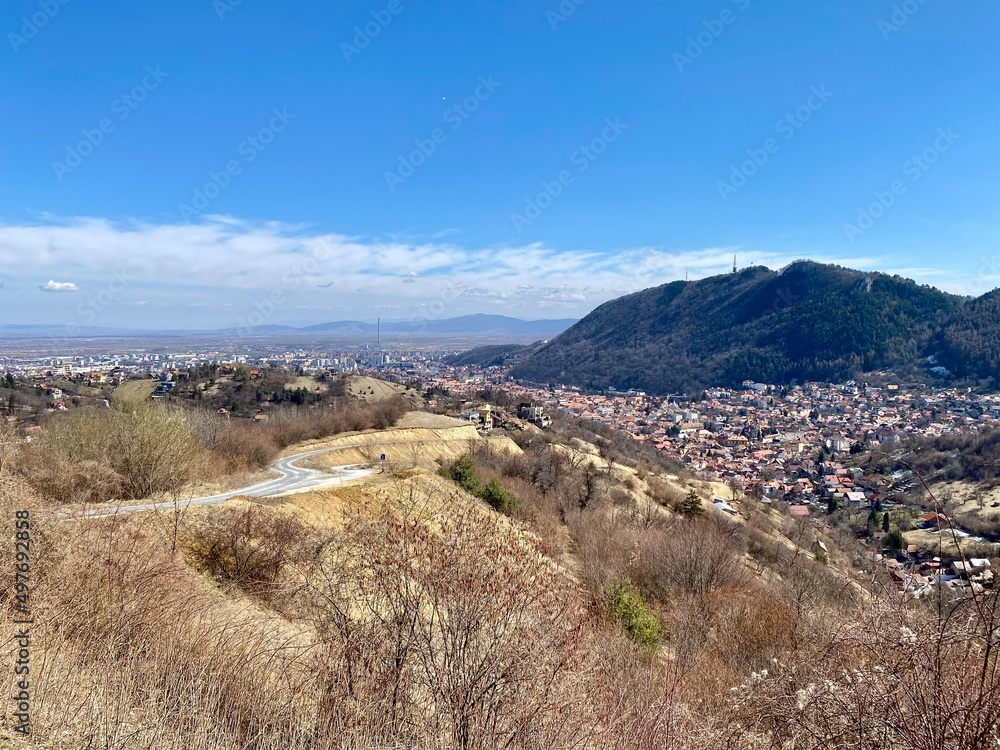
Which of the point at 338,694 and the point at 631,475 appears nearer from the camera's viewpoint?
the point at 338,694

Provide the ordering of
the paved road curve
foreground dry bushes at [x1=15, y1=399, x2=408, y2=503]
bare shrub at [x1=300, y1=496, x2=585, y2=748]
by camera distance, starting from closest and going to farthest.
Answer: bare shrub at [x1=300, y1=496, x2=585, y2=748]
foreground dry bushes at [x1=15, y1=399, x2=408, y2=503]
the paved road curve

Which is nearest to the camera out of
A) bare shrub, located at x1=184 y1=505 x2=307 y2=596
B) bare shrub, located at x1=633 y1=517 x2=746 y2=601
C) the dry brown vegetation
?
the dry brown vegetation

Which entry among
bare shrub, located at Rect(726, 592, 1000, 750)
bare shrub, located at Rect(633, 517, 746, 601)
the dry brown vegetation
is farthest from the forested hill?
the dry brown vegetation

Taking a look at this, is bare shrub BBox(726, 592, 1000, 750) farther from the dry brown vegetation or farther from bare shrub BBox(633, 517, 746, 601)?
bare shrub BBox(633, 517, 746, 601)

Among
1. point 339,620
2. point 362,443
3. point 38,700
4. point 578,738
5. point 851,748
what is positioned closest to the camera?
point 851,748

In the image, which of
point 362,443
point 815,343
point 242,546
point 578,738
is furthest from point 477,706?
point 815,343

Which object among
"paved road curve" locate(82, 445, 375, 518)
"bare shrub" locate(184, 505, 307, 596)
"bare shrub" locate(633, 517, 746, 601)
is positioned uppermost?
"bare shrub" locate(184, 505, 307, 596)

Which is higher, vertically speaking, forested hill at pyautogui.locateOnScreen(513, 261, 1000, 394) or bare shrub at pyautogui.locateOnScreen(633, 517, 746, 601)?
forested hill at pyautogui.locateOnScreen(513, 261, 1000, 394)

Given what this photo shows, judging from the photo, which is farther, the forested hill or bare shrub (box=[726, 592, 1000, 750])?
the forested hill

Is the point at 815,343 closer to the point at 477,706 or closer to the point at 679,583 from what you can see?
the point at 679,583
